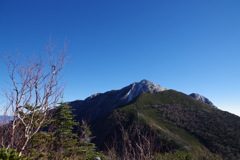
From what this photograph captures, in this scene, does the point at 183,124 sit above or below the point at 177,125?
above

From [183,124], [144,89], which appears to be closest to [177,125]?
[183,124]

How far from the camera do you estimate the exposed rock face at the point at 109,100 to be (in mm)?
128875

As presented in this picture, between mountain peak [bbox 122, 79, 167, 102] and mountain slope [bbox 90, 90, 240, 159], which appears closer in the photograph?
mountain slope [bbox 90, 90, 240, 159]

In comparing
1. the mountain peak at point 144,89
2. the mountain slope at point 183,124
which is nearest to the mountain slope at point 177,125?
the mountain slope at point 183,124

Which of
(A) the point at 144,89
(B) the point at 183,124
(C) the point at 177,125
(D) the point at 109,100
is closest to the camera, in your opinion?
(C) the point at 177,125

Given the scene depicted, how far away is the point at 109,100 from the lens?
489ft

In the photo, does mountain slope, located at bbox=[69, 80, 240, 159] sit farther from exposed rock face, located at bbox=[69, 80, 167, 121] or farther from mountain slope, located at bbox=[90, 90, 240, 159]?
exposed rock face, located at bbox=[69, 80, 167, 121]

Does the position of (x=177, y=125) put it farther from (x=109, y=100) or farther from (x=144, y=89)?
(x=109, y=100)

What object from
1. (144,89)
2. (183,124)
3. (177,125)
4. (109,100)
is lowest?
(177,125)

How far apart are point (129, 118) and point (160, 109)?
641 inches

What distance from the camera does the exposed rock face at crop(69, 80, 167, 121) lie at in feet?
423

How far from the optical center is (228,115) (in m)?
55.5

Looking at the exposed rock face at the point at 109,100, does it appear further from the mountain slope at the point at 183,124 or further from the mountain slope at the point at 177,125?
the mountain slope at the point at 183,124

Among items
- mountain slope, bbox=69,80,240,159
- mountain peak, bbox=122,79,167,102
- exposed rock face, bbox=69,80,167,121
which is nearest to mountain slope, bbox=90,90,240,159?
mountain slope, bbox=69,80,240,159
